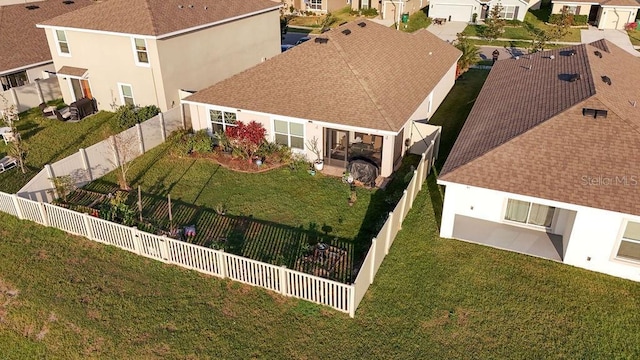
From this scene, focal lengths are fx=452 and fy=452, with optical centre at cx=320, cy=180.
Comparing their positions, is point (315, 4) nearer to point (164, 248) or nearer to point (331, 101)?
point (331, 101)

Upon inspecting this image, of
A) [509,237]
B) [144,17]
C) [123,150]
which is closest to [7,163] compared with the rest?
[123,150]

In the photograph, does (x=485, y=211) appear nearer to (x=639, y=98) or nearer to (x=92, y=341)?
(x=639, y=98)

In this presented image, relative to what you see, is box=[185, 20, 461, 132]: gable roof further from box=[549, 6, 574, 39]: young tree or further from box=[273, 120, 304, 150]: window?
box=[549, 6, 574, 39]: young tree

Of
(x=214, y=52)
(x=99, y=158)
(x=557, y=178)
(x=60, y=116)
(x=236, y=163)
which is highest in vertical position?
(x=214, y=52)

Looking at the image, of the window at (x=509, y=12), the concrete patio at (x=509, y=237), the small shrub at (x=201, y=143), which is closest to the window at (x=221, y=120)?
the small shrub at (x=201, y=143)

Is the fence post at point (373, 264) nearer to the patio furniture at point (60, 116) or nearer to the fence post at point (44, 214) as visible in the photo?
the fence post at point (44, 214)

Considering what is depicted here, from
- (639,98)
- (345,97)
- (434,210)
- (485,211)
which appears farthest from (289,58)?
(639,98)

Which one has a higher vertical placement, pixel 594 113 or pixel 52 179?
pixel 594 113

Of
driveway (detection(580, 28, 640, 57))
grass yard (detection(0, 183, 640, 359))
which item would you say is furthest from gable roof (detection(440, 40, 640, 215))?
driveway (detection(580, 28, 640, 57))
